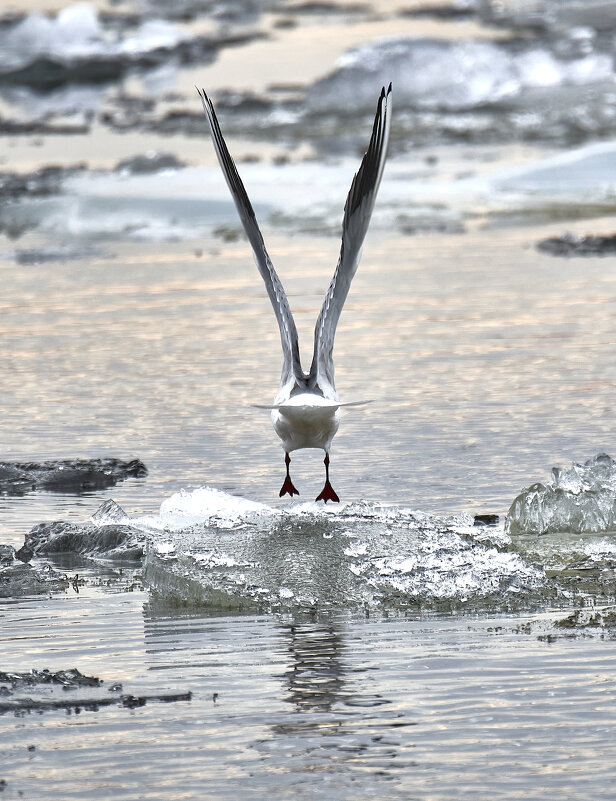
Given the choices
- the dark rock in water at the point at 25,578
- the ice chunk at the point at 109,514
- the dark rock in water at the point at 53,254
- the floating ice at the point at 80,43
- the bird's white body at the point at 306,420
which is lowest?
the dark rock in water at the point at 25,578

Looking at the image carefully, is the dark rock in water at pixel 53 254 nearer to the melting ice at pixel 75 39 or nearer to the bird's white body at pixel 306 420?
the bird's white body at pixel 306 420

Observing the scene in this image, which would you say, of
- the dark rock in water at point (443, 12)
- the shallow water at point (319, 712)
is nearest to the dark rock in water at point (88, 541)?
the shallow water at point (319, 712)

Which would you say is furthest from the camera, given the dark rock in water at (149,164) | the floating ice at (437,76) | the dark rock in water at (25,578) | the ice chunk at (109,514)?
the floating ice at (437,76)

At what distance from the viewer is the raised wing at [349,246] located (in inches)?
Answer: 313

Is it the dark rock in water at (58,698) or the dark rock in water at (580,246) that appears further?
the dark rock in water at (580,246)

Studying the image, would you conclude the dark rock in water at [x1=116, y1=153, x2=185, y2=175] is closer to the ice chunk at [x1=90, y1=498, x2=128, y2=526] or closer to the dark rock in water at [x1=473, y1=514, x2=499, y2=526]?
the ice chunk at [x1=90, y1=498, x2=128, y2=526]

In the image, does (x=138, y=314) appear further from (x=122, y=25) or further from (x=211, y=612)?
(x=122, y=25)

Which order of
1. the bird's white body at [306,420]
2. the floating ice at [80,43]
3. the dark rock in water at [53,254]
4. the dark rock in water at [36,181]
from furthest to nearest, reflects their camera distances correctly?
the floating ice at [80,43], the dark rock in water at [36,181], the dark rock in water at [53,254], the bird's white body at [306,420]

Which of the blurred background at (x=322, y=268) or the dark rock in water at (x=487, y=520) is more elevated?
the blurred background at (x=322, y=268)

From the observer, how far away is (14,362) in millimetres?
13688

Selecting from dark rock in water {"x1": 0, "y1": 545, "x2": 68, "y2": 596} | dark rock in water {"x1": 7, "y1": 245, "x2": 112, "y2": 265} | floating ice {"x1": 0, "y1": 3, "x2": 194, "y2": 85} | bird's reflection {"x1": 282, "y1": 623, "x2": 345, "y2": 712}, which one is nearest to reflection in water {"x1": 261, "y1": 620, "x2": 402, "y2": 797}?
bird's reflection {"x1": 282, "y1": 623, "x2": 345, "y2": 712}

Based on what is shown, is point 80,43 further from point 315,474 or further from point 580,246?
point 315,474

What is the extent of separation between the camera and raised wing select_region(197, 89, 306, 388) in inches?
313

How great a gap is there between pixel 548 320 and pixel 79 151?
16.8 metres
